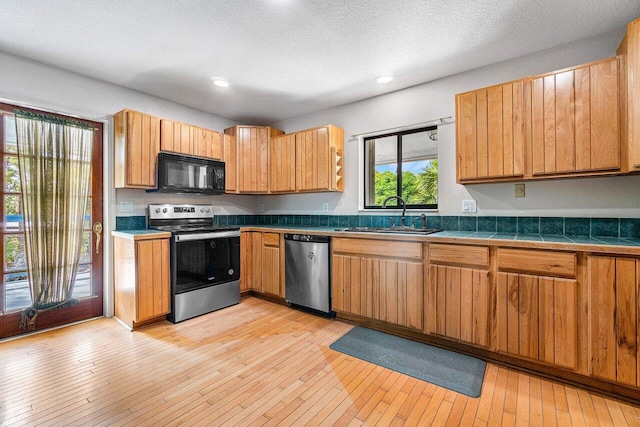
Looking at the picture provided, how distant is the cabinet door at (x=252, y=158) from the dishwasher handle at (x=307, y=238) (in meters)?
1.03

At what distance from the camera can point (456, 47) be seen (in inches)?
91.5

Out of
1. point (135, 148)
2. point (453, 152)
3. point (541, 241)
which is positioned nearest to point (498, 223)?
point (541, 241)

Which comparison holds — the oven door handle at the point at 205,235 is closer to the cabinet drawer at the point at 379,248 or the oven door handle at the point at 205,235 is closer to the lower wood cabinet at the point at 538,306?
the cabinet drawer at the point at 379,248

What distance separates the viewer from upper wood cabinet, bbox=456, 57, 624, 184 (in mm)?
1907

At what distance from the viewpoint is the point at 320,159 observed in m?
3.50

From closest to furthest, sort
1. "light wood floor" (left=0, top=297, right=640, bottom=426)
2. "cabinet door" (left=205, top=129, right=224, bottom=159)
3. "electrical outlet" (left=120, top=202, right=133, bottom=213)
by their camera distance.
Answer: "light wood floor" (left=0, top=297, right=640, bottom=426), "electrical outlet" (left=120, top=202, right=133, bottom=213), "cabinet door" (left=205, top=129, right=224, bottom=159)

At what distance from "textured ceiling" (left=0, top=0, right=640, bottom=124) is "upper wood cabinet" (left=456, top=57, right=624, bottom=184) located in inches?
15.5

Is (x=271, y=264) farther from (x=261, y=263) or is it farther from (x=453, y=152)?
(x=453, y=152)

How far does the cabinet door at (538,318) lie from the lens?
5.93 feet

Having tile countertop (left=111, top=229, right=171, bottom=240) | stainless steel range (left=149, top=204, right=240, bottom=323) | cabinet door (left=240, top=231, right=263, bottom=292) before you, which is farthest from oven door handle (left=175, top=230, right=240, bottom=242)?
cabinet door (left=240, top=231, right=263, bottom=292)

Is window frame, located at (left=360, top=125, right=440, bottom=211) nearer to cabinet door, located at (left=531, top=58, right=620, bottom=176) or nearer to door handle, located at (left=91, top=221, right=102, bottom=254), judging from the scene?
cabinet door, located at (left=531, top=58, right=620, bottom=176)

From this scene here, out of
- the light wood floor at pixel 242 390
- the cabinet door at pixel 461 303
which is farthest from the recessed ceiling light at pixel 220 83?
the cabinet door at pixel 461 303

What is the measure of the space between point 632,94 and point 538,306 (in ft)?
4.83

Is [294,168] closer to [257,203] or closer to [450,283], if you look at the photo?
[257,203]
